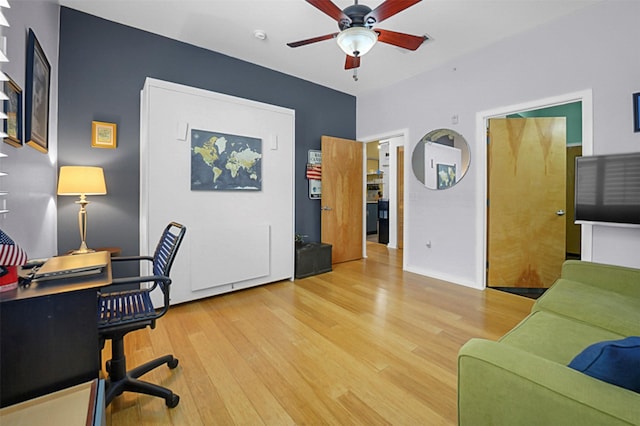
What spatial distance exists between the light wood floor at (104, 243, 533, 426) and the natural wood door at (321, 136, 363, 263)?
50.9 inches

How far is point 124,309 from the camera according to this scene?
5.17ft

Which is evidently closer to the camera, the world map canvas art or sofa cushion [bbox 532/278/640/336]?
sofa cushion [bbox 532/278/640/336]

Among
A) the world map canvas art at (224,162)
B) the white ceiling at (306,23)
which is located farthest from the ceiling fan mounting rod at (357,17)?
the world map canvas art at (224,162)

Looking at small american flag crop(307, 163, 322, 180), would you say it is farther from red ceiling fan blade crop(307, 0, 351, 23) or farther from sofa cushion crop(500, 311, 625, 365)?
sofa cushion crop(500, 311, 625, 365)

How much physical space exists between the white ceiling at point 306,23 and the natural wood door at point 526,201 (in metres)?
1.08

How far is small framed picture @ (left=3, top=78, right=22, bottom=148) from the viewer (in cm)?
151

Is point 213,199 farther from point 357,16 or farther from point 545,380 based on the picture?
point 545,380

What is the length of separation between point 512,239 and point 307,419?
3389 mm

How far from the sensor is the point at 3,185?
1.50 m

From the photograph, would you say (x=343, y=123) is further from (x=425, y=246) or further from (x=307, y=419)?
(x=307, y=419)

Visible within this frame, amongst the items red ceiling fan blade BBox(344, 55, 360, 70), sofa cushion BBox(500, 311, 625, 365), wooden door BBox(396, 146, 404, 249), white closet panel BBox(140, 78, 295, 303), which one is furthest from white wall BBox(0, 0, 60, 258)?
wooden door BBox(396, 146, 404, 249)

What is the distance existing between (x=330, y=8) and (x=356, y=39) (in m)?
0.29

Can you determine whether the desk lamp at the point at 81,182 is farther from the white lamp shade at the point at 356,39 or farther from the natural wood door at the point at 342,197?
the natural wood door at the point at 342,197

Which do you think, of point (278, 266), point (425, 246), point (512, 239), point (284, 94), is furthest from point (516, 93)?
point (278, 266)
